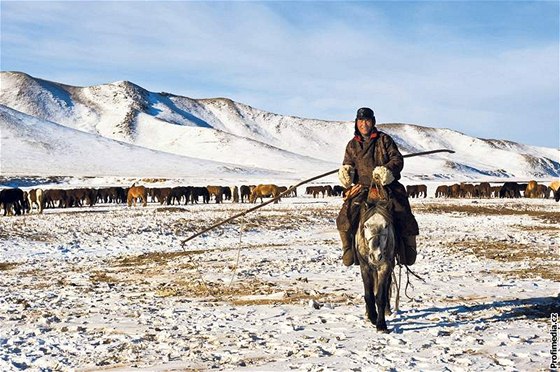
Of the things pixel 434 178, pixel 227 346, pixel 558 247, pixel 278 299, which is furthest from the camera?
pixel 434 178

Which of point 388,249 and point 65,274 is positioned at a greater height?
point 388,249

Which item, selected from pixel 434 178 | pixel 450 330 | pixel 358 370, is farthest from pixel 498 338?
pixel 434 178

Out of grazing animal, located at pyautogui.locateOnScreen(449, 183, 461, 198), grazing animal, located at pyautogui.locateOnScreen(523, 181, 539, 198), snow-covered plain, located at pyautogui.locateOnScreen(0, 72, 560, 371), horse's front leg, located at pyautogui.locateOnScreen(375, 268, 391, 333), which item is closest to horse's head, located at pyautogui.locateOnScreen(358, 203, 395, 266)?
horse's front leg, located at pyautogui.locateOnScreen(375, 268, 391, 333)

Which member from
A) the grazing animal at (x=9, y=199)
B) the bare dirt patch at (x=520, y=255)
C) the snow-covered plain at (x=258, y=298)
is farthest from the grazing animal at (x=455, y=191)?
the bare dirt patch at (x=520, y=255)

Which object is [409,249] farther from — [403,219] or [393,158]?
[393,158]

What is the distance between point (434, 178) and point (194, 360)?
112m

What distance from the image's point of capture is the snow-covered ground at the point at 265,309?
6.38m

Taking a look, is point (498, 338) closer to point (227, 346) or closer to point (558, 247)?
point (227, 346)

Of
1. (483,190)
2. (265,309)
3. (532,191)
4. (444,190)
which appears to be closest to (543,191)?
(532,191)

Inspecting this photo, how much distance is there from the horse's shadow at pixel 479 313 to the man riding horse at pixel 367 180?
0.84m

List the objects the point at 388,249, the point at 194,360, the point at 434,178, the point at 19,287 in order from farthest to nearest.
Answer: the point at 434,178 → the point at 19,287 → the point at 388,249 → the point at 194,360

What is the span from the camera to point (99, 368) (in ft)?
20.0

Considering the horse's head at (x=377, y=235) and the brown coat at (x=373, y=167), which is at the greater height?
the brown coat at (x=373, y=167)

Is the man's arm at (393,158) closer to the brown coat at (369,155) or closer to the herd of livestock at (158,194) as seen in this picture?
the brown coat at (369,155)
